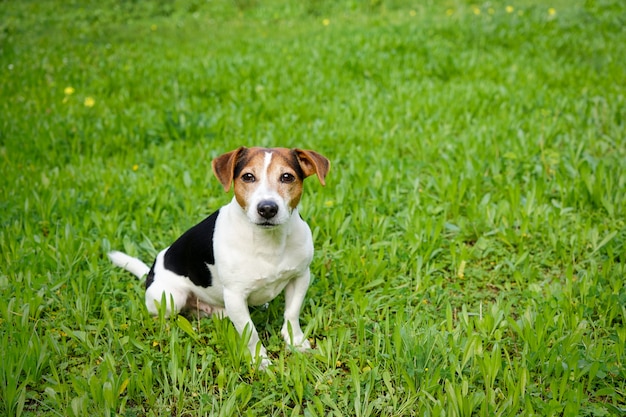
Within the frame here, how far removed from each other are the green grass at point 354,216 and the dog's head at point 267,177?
32.3 inches

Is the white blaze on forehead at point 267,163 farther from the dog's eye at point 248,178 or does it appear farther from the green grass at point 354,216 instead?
the green grass at point 354,216

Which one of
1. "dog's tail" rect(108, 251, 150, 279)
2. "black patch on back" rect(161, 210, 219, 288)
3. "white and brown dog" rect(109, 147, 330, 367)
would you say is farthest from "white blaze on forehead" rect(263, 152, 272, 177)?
"dog's tail" rect(108, 251, 150, 279)

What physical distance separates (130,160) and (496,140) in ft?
12.8

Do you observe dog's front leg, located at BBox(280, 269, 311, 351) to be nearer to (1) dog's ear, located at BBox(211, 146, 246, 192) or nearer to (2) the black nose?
(2) the black nose

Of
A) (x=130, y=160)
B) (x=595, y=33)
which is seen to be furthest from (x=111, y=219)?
(x=595, y=33)

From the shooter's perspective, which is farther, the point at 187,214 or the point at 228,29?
the point at 228,29

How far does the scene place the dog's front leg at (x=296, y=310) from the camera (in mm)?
3426

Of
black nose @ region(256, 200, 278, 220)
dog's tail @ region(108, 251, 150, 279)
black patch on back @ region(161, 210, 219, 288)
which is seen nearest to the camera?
black nose @ region(256, 200, 278, 220)

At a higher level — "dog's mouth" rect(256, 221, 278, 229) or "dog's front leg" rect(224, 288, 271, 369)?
"dog's mouth" rect(256, 221, 278, 229)

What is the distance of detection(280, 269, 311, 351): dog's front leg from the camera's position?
11.2ft

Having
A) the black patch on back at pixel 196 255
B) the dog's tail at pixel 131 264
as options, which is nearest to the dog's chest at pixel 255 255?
the black patch on back at pixel 196 255

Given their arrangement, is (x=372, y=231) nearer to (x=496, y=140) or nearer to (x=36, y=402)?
(x=496, y=140)

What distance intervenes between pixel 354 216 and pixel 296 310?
1441 mm

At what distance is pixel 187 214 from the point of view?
4.93 m
